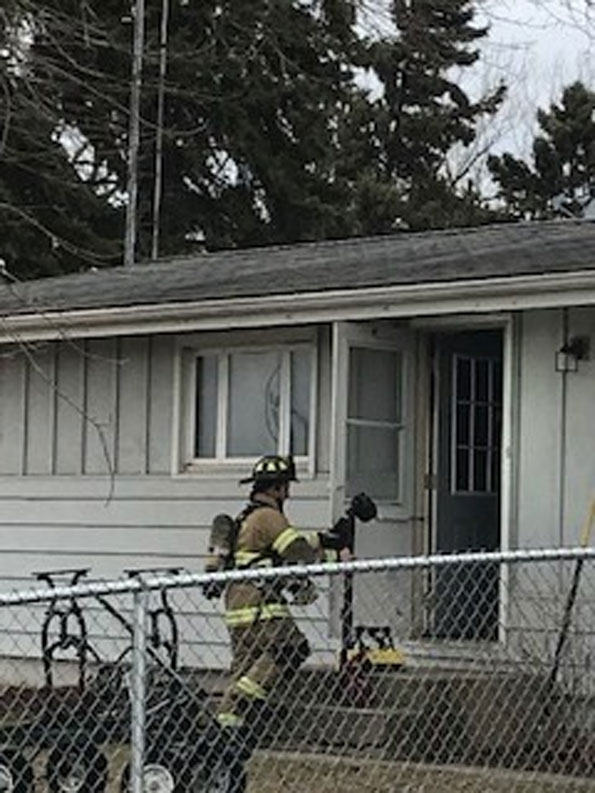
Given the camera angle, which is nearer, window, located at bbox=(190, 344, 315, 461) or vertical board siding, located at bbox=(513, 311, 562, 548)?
vertical board siding, located at bbox=(513, 311, 562, 548)

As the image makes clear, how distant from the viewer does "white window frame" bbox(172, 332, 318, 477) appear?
13812 mm

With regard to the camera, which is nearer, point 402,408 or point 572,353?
point 572,353

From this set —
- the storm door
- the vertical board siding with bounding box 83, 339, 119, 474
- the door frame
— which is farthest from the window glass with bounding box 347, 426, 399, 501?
the vertical board siding with bounding box 83, 339, 119, 474

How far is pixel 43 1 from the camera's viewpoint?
1462 cm

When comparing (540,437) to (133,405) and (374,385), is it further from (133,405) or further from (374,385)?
(133,405)

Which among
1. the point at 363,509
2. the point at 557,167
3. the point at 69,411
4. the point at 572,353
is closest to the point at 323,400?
the point at 363,509

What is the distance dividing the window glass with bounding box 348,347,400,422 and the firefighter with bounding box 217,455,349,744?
2149 mm

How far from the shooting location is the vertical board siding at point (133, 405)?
14.9m

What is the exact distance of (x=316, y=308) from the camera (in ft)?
42.2

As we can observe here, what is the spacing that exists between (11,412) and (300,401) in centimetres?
313

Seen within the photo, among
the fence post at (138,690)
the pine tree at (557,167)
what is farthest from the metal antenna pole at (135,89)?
the pine tree at (557,167)

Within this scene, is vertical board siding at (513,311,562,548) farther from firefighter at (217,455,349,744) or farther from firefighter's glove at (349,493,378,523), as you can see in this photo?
firefighter at (217,455,349,744)

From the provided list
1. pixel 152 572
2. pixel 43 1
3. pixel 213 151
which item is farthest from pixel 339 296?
pixel 213 151

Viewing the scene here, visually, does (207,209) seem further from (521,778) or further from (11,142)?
(521,778)
